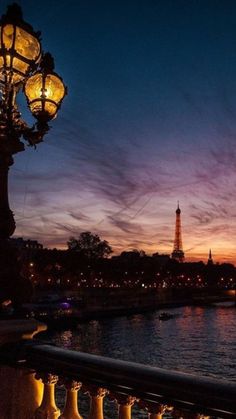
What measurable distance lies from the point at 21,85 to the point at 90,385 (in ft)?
13.4

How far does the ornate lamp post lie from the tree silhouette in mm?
106033

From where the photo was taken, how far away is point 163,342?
6009 cm

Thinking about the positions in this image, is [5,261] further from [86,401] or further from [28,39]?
[86,401]

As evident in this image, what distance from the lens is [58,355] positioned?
3.80 metres

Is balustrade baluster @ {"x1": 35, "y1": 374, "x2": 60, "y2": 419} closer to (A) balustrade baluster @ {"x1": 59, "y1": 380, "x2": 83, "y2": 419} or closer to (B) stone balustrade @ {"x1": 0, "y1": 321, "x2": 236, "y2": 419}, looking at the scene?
(B) stone balustrade @ {"x1": 0, "y1": 321, "x2": 236, "y2": 419}

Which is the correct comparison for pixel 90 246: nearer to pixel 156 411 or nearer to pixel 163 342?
pixel 163 342

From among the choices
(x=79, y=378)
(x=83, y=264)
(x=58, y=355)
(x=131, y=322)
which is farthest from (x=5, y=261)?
(x=83, y=264)

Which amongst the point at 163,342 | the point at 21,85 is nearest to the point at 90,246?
the point at 163,342

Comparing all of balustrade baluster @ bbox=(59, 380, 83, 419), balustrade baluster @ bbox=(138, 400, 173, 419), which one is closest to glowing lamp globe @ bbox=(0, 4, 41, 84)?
balustrade baluster @ bbox=(59, 380, 83, 419)

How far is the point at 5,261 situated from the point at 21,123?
1.84 meters

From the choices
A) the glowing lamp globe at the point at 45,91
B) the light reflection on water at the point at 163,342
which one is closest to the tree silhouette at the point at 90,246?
the light reflection on water at the point at 163,342

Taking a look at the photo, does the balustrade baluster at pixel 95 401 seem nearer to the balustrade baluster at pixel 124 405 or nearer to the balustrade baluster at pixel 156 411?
the balustrade baluster at pixel 124 405

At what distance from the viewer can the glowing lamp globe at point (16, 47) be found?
537 centimetres

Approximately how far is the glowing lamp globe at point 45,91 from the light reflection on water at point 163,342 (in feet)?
125
